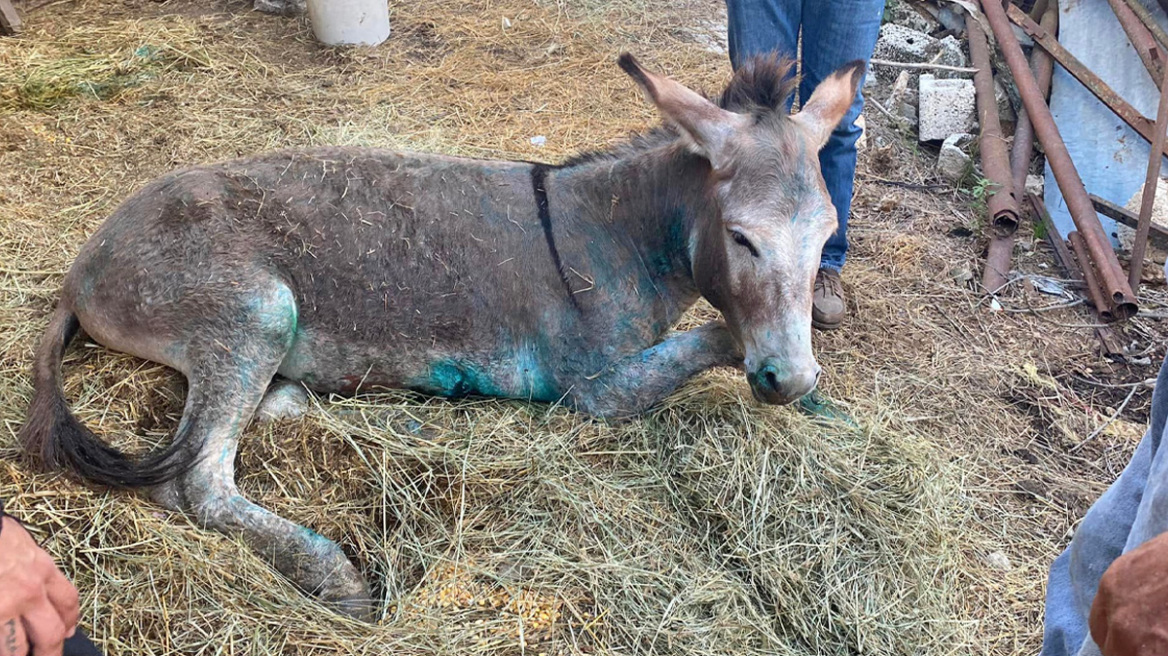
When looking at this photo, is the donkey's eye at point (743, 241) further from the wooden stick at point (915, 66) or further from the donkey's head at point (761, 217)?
the wooden stick at point (915, 66)

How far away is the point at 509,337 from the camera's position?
9.81 feet

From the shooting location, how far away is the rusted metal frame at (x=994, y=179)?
14.9 ft

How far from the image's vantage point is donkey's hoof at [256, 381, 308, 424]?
112 inches

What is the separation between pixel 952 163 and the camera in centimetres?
537

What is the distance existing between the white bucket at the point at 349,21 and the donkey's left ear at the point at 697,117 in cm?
374

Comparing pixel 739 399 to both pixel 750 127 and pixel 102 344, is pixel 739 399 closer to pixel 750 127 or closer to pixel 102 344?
pixel 750 127

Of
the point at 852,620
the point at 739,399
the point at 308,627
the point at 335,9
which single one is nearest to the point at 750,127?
the point at 739,399

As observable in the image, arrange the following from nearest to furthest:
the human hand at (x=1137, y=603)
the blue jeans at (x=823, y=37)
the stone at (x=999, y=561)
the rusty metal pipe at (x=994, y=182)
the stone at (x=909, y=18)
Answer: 1. the human hand at (x=1137, y=603)
2. the stone at (x=999, y=561)
3. the blue jeans at (x=823, y=37)
4. the rusty metal pipe at (x=994, y=182)
5. the stone at (x=909, y=18)

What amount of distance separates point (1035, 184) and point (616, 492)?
4.36 m


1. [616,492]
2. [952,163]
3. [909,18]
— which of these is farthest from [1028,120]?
[616,492]

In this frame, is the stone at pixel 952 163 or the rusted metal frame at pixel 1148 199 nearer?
the rusted metal frame at pixel 1148 199

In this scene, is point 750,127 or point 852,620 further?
point 750,127

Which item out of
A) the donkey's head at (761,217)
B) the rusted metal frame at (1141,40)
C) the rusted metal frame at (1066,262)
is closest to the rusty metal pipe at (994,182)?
the rusted metal frame at (1066,262)

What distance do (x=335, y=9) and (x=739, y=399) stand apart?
4.34m
